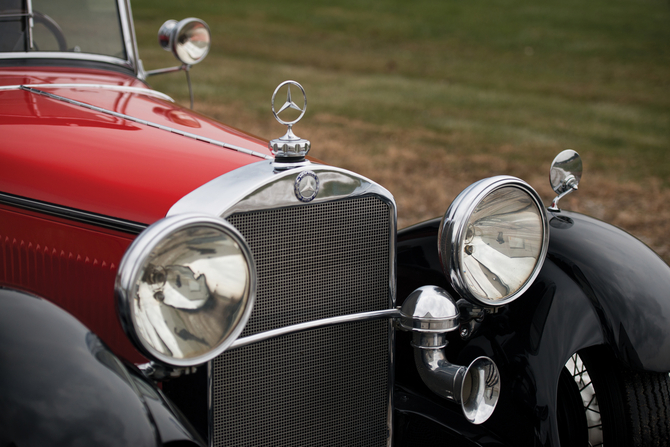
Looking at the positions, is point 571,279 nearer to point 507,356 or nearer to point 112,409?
point 507,356

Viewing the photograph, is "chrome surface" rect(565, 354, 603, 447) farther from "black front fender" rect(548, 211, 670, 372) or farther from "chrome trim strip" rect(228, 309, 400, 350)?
"chrome trim strip" rect(228, 309, 400, 350)

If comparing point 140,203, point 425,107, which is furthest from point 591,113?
point 140,203

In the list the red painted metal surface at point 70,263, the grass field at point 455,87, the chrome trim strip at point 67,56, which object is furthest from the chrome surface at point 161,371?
the grass field at point 455,87

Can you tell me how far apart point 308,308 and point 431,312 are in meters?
0.34

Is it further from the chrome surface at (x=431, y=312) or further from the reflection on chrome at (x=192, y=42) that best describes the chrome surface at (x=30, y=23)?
the chrome surface at (x=431, y=312)

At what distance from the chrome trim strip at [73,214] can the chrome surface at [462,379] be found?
83 centimetres

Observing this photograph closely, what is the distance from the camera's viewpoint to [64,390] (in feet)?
4.19

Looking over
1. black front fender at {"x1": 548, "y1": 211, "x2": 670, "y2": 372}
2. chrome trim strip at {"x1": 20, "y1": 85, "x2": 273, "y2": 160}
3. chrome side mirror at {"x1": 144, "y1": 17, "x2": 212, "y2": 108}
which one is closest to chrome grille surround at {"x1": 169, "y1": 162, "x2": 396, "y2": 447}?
chrome trim strip at {"x1": 20, "y1": 85, "x2": 273, "y2": 160}

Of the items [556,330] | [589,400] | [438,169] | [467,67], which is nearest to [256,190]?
[556,330]

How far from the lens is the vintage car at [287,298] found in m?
1.41

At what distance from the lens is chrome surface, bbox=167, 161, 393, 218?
163cm

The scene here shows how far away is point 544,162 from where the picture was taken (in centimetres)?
833

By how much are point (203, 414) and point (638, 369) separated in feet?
4.13

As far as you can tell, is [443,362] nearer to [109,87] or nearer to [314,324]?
[314,324]
